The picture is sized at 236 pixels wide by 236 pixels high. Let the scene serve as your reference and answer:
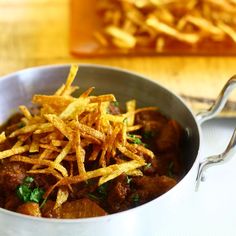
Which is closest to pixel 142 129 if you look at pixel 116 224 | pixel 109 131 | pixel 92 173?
pixel 109 131

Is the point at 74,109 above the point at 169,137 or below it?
above

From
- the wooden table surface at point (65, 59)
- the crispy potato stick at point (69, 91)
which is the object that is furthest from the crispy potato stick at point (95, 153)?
the wooden table surface at point (65, 59)

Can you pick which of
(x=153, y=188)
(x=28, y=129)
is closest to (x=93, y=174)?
(x=153, y=188)

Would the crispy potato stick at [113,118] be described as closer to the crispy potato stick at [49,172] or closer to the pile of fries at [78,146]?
the pile of fries at [78,146]

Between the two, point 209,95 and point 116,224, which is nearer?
point 116,224

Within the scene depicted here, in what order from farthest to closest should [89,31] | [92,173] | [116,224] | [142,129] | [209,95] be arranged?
1. [89,31]
2. [209,95]
3. [142,129]
4. [92,173]
5. [116,224]

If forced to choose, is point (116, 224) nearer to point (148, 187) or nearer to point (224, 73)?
point (148, 187)

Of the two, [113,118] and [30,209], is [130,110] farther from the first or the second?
[30,209]
